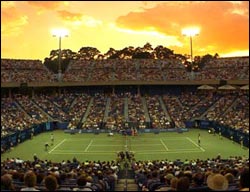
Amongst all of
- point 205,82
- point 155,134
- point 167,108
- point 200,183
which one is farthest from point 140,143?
point 200,183

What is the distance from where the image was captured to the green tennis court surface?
Result: 1273 inches

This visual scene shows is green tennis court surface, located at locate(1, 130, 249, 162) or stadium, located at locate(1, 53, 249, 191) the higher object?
stadium, located at locate(1, 53, 249, 191)

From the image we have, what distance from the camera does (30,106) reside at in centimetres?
5244

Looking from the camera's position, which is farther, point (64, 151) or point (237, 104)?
point (237, 104)

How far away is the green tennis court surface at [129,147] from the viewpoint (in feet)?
106

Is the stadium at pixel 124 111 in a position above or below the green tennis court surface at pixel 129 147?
above

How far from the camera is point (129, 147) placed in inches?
1455

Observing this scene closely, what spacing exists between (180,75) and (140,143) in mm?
24581

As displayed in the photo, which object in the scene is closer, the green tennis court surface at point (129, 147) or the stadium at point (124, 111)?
the green tennis court surface at point (129, 147)

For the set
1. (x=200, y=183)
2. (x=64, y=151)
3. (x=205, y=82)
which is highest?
(x=205, y=82)

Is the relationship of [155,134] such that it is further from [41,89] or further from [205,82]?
[41,89]

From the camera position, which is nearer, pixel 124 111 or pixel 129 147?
pixel 129 147

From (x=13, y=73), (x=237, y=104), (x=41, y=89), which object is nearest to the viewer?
(x=237, y=104)

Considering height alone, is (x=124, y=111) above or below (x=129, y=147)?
above
